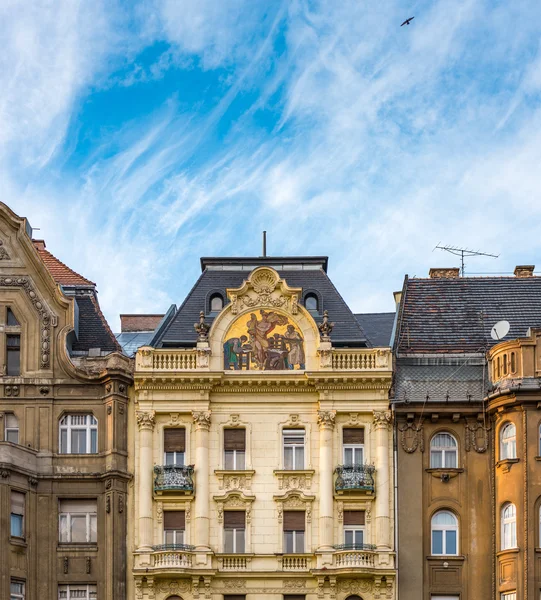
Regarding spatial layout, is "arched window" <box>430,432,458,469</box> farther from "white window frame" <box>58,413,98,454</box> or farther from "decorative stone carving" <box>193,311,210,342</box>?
"white window frame" <box>58,413,98,454</box>

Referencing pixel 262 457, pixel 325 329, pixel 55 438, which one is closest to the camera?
pixel 55 438

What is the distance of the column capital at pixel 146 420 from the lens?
7394 centimetres

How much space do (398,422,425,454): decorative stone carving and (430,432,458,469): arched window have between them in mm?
556

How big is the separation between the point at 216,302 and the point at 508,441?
14.4 metres

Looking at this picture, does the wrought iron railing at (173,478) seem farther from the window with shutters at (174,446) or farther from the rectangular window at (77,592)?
the rectangular window at (77,592)

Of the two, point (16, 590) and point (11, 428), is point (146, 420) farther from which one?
point (16, 590)

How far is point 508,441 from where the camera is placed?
7300 centimetres

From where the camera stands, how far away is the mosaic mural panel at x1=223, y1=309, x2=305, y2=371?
247 ft

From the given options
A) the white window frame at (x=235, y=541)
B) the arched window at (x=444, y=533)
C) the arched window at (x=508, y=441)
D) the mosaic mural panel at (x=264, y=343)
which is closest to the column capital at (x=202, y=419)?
the mosaic mural panel at (x=264, y=343)

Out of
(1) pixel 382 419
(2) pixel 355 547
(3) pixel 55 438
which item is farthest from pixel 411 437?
(3) pixel 55 438

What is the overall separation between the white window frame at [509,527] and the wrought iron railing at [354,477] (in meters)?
5.56

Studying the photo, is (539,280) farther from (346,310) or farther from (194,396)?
(194,396)

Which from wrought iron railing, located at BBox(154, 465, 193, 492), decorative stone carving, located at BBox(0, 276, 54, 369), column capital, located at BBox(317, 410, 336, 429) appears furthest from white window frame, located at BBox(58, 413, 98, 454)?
column capital, located at BBox(317, 410, 336, 429)

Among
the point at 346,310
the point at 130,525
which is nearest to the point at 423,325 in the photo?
the point at 346,310
